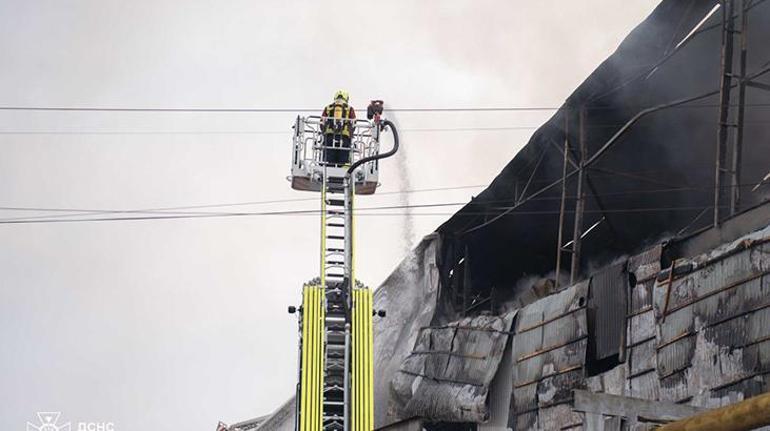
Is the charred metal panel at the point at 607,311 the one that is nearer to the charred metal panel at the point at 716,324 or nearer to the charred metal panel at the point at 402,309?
the charred metal panel at the point at 716,324

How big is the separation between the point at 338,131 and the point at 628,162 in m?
5.18

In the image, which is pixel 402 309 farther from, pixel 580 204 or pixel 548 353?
pixel 580 204

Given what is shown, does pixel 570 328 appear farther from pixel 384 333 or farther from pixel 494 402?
pixel 384 333

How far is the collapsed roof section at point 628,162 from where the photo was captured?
14.7 meters

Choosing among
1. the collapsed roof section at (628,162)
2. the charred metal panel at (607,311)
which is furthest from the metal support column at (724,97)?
the charred metal panel at (607,311)

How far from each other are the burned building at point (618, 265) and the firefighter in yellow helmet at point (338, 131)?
2.67m

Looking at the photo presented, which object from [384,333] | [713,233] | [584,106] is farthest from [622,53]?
[384,333]

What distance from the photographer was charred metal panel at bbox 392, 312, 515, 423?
17.3 m

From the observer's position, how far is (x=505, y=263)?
21250 mm

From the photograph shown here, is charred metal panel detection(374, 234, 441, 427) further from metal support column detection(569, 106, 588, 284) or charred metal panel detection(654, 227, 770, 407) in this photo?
charred metal panel detection(654, 227, 770, 407)

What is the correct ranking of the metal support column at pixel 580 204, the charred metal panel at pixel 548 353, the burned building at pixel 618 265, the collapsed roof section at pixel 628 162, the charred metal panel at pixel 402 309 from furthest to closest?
the charred metal panel at pixel 402 309 < the metal support column at pixel 580 204 < the charred metal panel at pixel 548 353 < the collapsed roof section at pixel 628 162 < the burned building at pixel 618 265

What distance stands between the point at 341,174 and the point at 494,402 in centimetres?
486

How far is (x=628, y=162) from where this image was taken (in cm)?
1794

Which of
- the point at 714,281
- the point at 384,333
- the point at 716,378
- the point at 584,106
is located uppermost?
the point at 584,106
